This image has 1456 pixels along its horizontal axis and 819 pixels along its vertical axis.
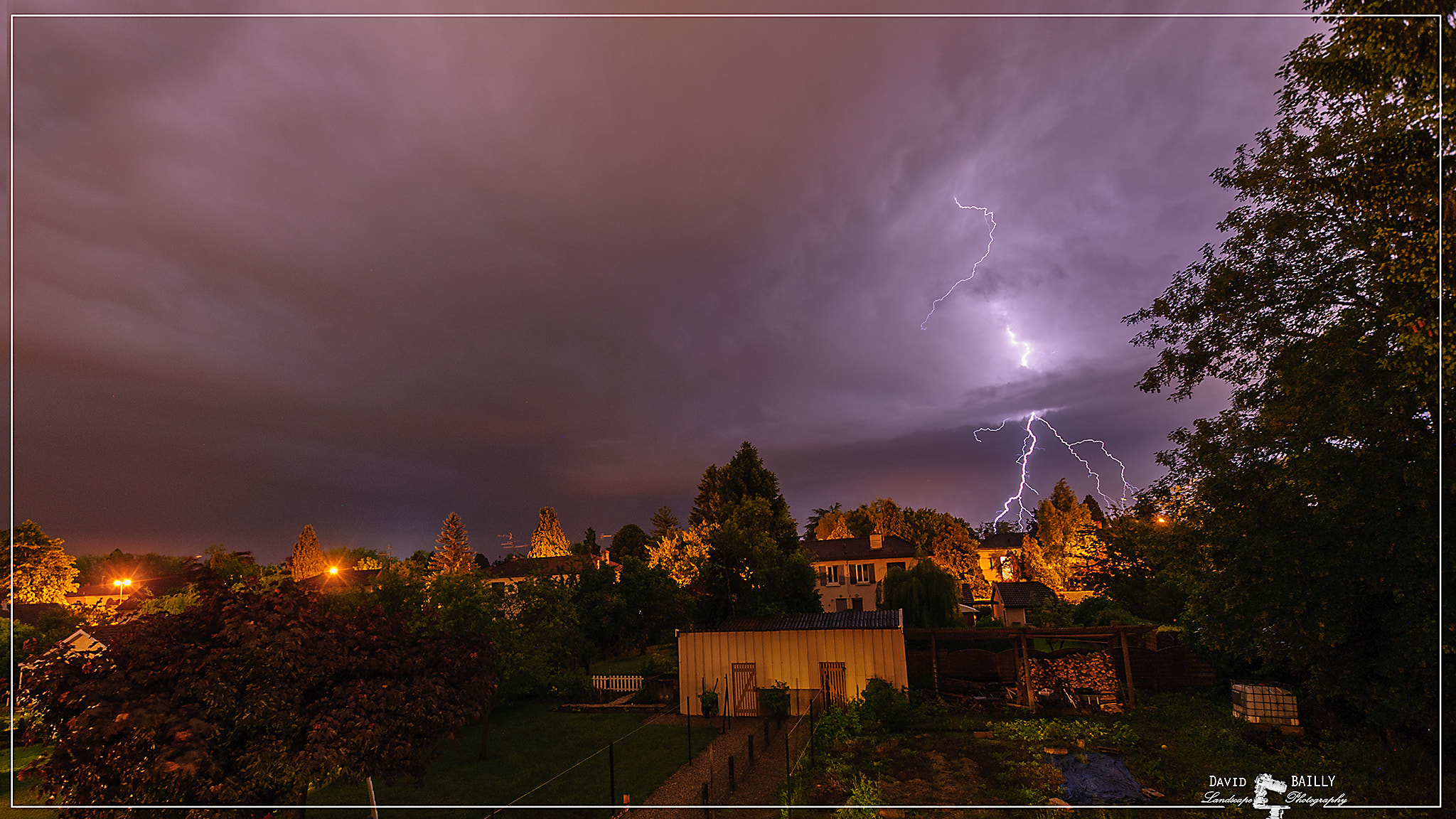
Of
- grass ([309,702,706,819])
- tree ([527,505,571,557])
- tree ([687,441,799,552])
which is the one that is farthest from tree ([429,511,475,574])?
grass ([309,702,706,819])

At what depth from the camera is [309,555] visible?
88.2 m

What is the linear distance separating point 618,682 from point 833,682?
34.2 feet

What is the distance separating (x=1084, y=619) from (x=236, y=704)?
33437 millimetres

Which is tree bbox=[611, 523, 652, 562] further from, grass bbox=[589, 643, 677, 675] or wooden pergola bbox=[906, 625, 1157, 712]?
wooden pergola bbox=[906, 625, 1157, 712]

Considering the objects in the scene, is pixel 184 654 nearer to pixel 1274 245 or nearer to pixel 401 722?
pixel 401 722

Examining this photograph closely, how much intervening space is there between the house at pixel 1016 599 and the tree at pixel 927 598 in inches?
503

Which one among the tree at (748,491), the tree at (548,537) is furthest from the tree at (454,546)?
the tree at (748,491)

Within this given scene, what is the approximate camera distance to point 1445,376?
9.09 m

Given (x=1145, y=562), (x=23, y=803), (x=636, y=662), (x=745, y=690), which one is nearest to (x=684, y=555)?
(x=636, y=662)

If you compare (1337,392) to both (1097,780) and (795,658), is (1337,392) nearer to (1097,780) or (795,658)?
(1097,780)

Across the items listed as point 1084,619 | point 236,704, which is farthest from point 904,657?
point 236,704

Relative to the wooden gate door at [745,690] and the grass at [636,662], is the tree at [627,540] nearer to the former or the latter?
the grass at [636,662]

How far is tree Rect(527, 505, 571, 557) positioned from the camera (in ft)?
304

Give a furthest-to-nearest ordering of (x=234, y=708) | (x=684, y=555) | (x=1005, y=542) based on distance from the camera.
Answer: (x=1005, y=542) < (x=684, y=555) < (x=234, y=708)
